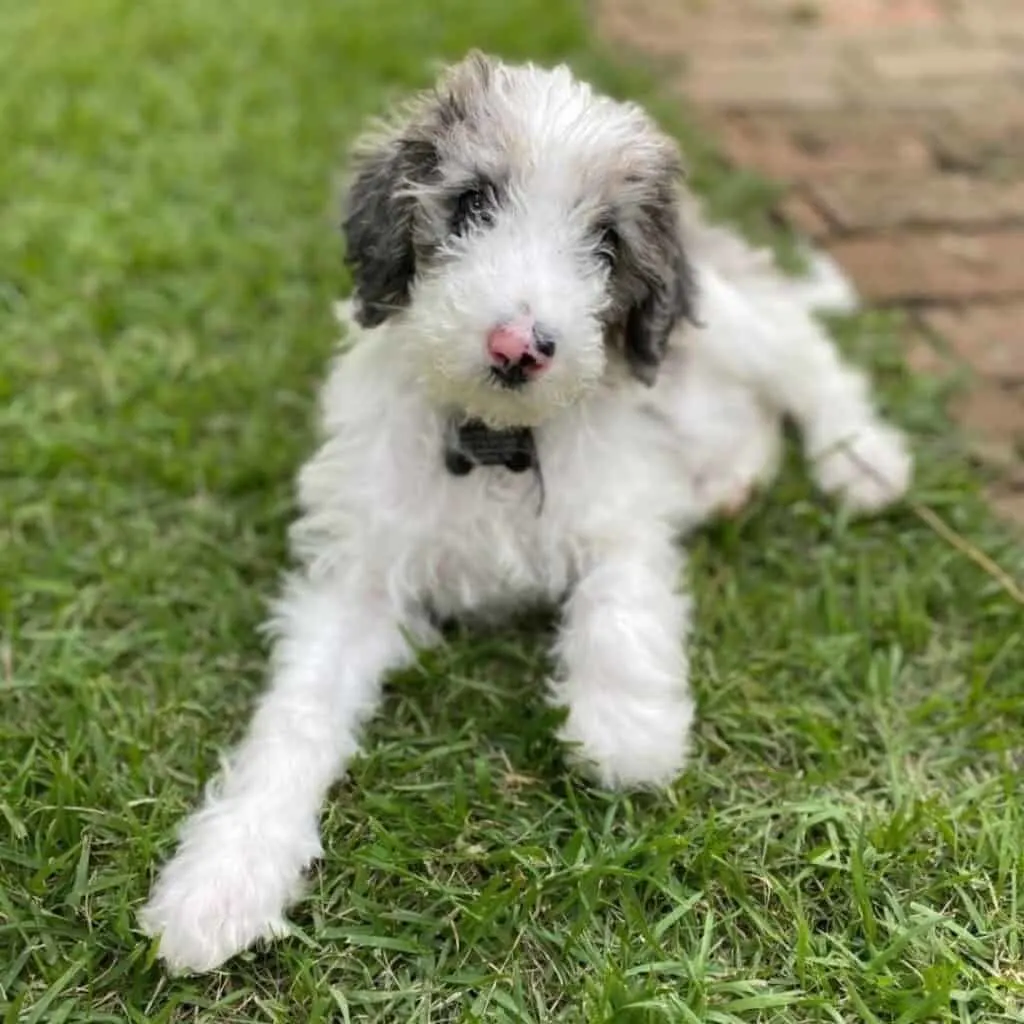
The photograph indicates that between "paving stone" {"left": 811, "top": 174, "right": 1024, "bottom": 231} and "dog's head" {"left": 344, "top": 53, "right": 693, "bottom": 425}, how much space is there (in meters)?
2.84

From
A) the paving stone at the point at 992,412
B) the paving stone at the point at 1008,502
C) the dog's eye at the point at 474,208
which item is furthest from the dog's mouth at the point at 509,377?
the paving stone at the point at 992,412

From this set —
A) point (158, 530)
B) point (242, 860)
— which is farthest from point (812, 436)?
point (242, 860)

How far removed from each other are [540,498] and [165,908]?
139 centimetres

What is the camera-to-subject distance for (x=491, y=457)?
3314mm

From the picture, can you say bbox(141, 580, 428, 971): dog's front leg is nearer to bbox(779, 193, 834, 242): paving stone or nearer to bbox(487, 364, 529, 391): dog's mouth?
bbox(487, 364, 529, 391): dog's mouth

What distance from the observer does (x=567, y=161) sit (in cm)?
285

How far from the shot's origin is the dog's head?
281cm

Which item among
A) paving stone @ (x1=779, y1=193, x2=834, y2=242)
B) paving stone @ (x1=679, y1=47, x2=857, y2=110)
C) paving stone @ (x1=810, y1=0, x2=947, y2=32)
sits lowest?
paving stone @ (x1=779, y1=193, x2=834, y2=242)

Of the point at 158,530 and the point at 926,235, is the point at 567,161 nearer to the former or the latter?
the point at 158,530

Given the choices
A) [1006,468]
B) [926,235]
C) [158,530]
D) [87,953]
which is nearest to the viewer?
[87,953]

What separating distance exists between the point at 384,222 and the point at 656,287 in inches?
27.1

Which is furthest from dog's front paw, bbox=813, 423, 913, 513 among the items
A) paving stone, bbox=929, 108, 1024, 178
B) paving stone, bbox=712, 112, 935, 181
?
paving stone, bbox=929, 108, 1024, 178


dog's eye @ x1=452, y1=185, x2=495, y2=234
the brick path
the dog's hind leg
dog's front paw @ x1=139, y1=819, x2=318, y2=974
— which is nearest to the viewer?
dog's front paw @ x1=139, y1=819, x2=318, y2=974

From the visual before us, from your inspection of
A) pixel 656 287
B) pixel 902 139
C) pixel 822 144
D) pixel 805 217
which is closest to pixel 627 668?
pixel 656 287
